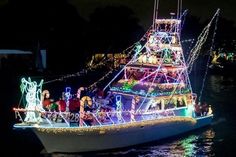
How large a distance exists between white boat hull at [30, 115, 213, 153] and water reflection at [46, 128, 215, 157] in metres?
0.37

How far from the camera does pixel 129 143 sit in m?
27.3

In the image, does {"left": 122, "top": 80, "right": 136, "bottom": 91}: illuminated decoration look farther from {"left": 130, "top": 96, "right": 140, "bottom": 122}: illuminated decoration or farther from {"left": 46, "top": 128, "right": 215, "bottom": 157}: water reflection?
{"left": 46, "top": 128, "right": 215, "bottom": 157}: water reflection

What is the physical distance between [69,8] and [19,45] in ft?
39.4

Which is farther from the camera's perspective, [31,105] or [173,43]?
[173,43]

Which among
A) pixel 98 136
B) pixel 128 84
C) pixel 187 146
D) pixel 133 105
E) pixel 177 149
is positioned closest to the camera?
pixel 98 136

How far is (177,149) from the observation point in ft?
93.1

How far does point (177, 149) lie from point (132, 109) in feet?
11.7

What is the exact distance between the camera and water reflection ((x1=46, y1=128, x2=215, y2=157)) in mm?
26531

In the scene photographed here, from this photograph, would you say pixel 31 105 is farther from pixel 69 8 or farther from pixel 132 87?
pixel 69 8

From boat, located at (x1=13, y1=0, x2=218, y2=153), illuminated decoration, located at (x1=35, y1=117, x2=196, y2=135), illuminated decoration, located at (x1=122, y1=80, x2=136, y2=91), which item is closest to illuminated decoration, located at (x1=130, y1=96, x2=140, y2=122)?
boat, located at (x1=13, y1=0, x2=218, y2=153)

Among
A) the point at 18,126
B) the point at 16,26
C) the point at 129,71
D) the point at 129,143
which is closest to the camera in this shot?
the point at 18,126

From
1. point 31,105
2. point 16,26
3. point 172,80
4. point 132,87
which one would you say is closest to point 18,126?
point 31,105

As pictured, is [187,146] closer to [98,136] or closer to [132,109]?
[132,109]

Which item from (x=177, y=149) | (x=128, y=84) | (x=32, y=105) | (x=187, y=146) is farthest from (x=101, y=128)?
(x=187, y=146)
